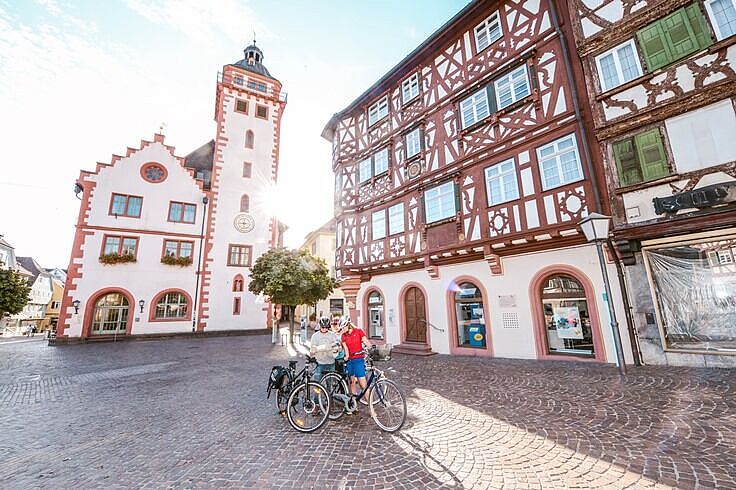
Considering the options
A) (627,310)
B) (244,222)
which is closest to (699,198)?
(627,310)

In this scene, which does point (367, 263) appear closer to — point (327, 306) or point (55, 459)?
point (55, 459)

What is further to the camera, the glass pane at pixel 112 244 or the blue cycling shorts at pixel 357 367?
the glass pane at pixel 112 244

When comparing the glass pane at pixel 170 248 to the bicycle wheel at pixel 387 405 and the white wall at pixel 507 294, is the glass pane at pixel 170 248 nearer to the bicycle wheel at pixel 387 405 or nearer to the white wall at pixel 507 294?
the white wall at pixel 507 294

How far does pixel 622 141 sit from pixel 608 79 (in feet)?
6.96

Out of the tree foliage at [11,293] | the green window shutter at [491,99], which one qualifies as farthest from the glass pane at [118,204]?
the green window shutter at [491,99]

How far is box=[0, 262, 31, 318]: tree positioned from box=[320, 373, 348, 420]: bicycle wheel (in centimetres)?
2535

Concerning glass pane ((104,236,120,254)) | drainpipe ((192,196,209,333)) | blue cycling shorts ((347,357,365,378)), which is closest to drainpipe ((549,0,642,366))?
blue cycling shorts ((347,357,365,378))

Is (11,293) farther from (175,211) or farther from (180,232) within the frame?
(175,211)

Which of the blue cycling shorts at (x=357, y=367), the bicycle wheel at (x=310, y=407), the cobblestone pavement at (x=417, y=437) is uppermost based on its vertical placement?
the blue cycling shorts at (x=357, y=367)

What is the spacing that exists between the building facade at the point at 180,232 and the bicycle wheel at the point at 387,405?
21923 mm

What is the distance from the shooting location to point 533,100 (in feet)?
34.1

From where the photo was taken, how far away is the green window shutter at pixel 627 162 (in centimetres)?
860

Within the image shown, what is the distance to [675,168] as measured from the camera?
26.2ft

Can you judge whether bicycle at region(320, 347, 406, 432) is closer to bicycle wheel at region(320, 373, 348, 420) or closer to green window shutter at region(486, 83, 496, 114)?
bicycle wheel at region(320, 373, 348, 420)
